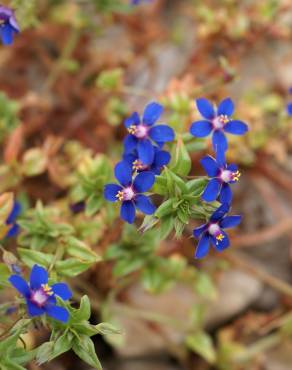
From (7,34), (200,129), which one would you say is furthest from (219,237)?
(7,34)

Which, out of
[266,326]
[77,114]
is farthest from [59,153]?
[266,326]

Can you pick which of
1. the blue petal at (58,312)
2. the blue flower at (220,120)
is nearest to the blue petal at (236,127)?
the blue flower at (220,120)

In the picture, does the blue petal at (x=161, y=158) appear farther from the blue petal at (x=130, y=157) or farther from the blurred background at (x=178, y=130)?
the blurred background at (x=178, y=130)

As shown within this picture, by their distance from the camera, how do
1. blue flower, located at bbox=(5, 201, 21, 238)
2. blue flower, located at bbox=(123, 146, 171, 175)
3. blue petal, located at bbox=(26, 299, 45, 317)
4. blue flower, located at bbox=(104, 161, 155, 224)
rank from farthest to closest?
blue flower, located at bbox=(5, 201, 21, 238) < blue flower, located at bbox=(123, 146, 171, 175) < blue flower, located at bbox=(104, 161, 155, 224) < blue petal, located at bbox=(26, 299, 45, 317)

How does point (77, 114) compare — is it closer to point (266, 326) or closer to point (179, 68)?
point (179, 68)

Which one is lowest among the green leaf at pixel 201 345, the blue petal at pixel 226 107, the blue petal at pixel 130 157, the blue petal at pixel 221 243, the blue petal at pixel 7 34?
the green leaf at pixel 201 345

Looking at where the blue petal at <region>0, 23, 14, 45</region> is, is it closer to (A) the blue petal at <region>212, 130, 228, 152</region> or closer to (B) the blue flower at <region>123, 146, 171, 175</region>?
(B) the blue flower at <region>123, 146, 171, 175</region>

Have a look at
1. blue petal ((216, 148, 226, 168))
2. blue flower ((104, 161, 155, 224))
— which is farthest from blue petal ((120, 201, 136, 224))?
blue petal ((216, 148, 226, 168))
